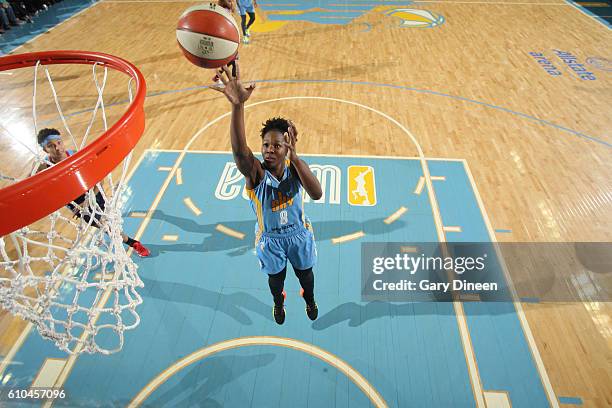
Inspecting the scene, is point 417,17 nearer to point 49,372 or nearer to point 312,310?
point 312,310

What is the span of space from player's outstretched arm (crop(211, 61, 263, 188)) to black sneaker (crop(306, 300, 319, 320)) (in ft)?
4.66

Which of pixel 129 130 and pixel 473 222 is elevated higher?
pixel 129 130

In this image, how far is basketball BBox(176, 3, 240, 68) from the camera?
3.37 m

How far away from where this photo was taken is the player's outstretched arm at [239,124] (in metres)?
2.22

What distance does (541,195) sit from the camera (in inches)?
197

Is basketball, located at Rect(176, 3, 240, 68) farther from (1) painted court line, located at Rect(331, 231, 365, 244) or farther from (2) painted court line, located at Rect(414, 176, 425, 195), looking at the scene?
(2) painted court line, located at Rect(414, 176, 425, 195)

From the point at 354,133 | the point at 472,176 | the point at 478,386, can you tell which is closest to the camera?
the point at 478,386

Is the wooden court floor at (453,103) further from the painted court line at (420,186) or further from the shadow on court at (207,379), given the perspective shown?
the shadow on court at (207,379)

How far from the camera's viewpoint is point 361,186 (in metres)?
5.12

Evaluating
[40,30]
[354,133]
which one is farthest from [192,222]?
[40,30]

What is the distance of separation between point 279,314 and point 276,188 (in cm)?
135

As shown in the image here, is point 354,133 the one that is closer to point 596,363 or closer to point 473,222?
point 473,222

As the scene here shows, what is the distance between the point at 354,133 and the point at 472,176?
74.6 inches

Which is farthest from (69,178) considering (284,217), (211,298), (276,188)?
(211,298)
